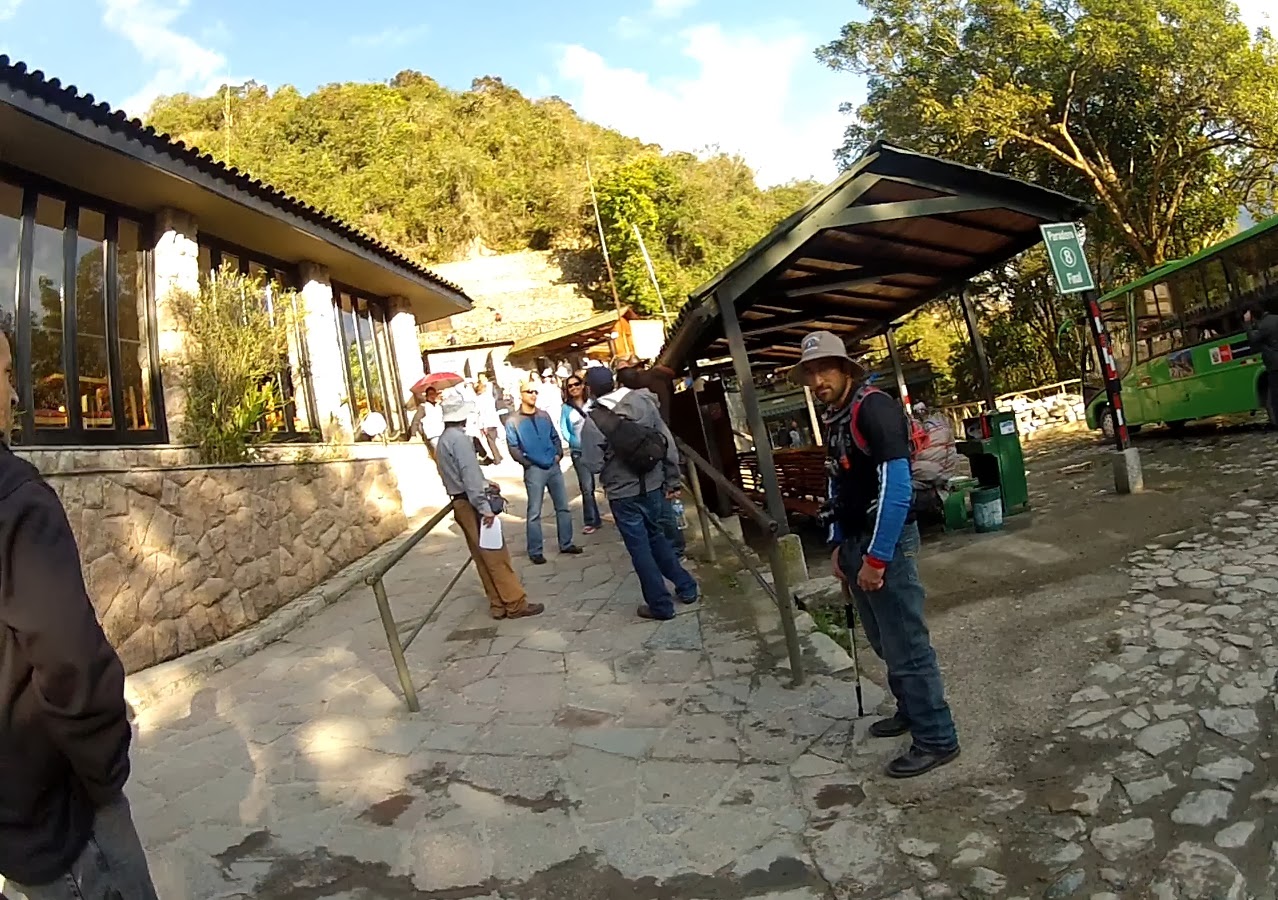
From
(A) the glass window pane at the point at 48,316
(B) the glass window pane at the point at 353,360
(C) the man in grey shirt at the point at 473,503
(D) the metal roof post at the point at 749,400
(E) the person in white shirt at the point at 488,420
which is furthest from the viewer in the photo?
(E) the person in white shirt at the point at 488,420

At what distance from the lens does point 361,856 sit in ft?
11.6

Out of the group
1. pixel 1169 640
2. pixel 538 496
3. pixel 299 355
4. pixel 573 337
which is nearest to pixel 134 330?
pixel 299 355

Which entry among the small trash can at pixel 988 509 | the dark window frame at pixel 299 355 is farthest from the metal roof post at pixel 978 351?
the dark window frame at pixel 299 355

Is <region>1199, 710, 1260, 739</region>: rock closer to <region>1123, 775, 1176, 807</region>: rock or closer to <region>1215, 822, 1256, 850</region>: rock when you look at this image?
<region>1123, 775, 1176, 807</region>: rock

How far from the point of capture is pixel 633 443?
6.17 meters

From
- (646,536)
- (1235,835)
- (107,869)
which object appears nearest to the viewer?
(107,869)

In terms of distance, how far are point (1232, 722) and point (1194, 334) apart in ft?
36.2

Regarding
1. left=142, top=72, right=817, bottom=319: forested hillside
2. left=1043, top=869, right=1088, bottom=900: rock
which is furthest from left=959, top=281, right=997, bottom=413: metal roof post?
left=142, top=72, right=817, bottom=319: forested hillside

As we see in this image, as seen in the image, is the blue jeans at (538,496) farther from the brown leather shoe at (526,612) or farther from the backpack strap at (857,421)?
the backpack strap at (857,421)

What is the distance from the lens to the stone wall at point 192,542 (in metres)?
6.35

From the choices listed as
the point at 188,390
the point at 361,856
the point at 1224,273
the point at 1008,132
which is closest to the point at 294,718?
A: the point at 361,856

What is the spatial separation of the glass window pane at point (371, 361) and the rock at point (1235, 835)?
12.9m

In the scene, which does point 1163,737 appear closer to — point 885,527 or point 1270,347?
point 885,527

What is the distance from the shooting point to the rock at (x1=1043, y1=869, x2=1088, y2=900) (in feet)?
8.89
